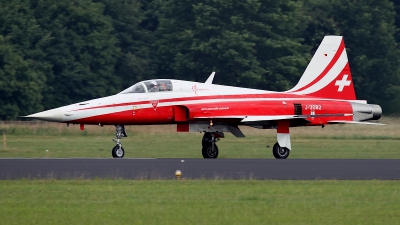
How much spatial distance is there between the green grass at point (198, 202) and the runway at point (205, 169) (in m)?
1.01

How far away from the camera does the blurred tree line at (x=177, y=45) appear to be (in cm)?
4862

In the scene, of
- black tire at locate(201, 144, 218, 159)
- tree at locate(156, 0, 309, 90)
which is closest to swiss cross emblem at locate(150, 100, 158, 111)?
black tire at locate(201, 144, 218, 159)

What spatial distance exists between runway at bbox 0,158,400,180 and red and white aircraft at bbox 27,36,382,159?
2.15m

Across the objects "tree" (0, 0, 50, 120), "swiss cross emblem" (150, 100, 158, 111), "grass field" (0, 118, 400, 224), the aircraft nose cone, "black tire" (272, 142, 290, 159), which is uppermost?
"tree" (0, 0, 50, 120)

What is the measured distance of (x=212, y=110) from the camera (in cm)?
2222

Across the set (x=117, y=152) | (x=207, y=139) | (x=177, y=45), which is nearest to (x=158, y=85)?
(x=207, y=139)

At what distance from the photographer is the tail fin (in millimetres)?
23844

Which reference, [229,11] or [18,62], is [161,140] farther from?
[229,11]

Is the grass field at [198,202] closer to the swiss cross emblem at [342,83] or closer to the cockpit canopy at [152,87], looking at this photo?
the cockpit canopy at [152,87]

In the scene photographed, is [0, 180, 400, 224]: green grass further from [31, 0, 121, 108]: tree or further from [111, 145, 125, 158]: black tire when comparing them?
[31, 0, 121, 108]: tree

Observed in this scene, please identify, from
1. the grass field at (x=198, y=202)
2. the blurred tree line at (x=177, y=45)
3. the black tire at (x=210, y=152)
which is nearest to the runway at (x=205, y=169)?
the grass field at (x=198, y=202)

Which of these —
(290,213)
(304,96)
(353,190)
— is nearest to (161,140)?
(304,96)

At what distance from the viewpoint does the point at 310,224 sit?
10523mm

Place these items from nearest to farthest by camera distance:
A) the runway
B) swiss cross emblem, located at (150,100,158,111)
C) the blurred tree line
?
1. the runway
2. swiss cross emblem, located at (150,100,158,111)
3. the blurred tree line
